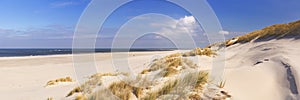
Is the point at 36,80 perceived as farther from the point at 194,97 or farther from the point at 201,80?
the point at 194,97

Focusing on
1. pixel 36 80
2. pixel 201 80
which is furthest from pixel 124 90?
pixel 36 80

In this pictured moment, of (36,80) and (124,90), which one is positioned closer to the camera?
(124,90)

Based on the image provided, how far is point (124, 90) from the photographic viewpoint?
5906mm

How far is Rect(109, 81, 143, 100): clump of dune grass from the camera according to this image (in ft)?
18.7

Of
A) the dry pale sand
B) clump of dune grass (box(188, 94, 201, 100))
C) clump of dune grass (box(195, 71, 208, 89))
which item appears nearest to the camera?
clump of dune grass (box(188, 94, 201, 100))

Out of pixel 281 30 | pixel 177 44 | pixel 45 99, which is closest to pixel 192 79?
pixel 45 99

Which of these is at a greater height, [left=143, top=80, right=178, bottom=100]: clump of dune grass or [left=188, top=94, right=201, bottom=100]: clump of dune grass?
[left=143, top=80, right=178, bottom=100]: clump of dune grass

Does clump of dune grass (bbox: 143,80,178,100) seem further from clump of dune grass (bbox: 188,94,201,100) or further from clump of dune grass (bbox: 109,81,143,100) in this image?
clump of dune grass (bbox: 188,94,201,100)

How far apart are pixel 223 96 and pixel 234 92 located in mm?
481

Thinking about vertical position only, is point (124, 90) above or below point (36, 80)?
above

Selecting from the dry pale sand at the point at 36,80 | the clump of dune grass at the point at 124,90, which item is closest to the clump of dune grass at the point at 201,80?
the clump of dune grass at the point at 124,90

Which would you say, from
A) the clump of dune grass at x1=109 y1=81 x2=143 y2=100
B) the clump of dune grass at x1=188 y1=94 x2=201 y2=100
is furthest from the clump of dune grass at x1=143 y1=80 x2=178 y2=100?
the clump of dune grass at x1=188 y1=94 x2=201 y2=100

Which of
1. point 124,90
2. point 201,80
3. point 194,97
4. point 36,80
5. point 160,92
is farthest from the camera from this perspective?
point 36,80

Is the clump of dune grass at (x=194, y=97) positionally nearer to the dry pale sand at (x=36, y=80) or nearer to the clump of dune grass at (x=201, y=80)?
the clump of dune grass at (x=201, y=80)
